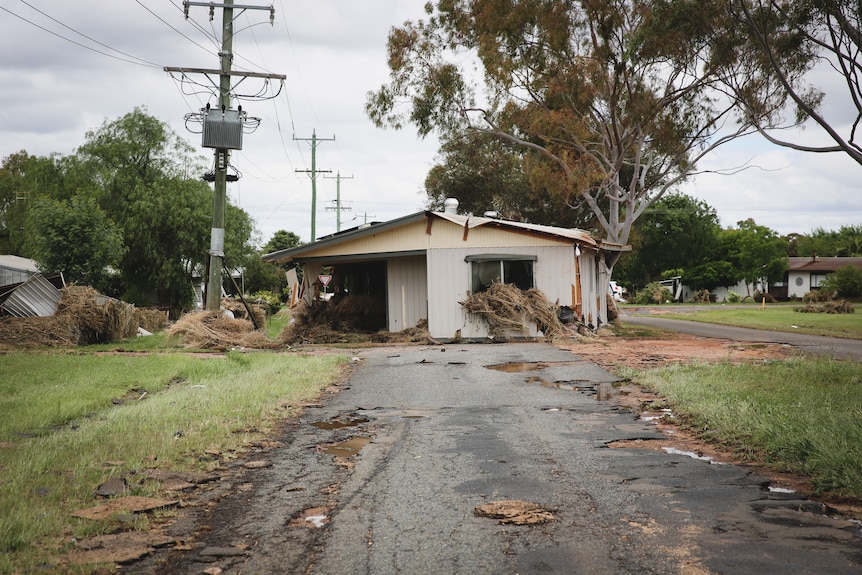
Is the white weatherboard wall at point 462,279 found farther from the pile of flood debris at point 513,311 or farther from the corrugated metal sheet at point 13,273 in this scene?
the corrugated metal sheet at point 13,273

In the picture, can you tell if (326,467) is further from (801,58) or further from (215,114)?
(801,58)

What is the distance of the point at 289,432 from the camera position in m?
8.08

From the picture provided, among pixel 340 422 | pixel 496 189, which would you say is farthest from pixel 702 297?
pixel 340 422

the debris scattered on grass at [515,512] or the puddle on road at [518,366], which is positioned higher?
the puddle on road at [518,366]

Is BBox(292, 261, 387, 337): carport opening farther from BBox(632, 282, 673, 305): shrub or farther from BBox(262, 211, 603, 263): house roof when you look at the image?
BBox(632, 282, 673, 305): shrub

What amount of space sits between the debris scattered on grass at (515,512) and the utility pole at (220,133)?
17.0 m

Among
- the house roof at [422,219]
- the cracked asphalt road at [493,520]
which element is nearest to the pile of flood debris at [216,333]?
the house roof at [422,219]

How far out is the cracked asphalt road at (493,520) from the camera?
4.09m

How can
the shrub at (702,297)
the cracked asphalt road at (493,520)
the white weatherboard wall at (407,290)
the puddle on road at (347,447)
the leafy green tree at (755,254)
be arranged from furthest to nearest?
the leafy green tree at (755,254) < the shrub at (702,297) < the white weatherboard wall at (407,290) < the puddle on road at (347,447) < the cracked asphalt road at (493,520)

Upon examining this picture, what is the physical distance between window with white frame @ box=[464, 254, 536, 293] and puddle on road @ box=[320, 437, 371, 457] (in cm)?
1409

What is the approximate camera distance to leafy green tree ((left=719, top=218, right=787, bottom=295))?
64.8m

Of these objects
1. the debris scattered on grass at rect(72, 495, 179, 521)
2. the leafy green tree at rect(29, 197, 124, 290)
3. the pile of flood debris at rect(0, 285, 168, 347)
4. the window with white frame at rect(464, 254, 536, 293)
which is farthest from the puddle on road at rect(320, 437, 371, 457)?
the leafy green tree at rect(29, 197, 124, 290)

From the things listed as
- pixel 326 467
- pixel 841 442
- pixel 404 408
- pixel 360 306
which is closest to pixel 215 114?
pixel 360 306

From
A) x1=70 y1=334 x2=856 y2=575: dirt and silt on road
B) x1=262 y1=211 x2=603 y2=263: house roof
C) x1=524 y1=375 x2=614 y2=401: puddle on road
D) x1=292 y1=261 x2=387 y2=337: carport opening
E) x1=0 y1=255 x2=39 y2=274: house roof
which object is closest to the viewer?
x1=70 y1=334 x2=856 y2=575: dirt and silt on road
